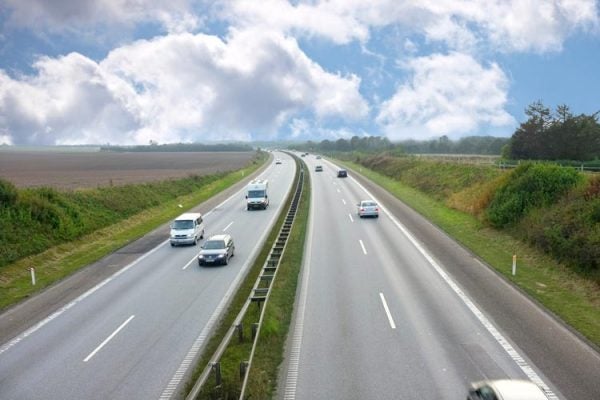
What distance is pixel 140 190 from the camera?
175 feet

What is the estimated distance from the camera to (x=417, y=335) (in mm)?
16969

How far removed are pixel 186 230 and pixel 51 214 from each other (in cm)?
991

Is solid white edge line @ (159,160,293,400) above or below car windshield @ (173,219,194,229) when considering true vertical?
below

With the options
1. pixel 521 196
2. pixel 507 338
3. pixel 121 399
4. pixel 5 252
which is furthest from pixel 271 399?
pixel 521 196

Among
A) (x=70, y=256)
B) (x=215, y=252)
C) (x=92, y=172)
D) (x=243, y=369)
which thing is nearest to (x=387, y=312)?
(x=243, y=369)

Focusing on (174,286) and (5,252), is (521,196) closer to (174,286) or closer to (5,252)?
(174,286)

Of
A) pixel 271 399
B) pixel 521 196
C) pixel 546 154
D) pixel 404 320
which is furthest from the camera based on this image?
pixel 546 154

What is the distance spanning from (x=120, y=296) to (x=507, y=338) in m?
15.8

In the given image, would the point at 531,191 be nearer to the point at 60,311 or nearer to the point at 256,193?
the point at 256,193

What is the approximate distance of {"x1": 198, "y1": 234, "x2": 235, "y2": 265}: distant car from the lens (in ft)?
89.7

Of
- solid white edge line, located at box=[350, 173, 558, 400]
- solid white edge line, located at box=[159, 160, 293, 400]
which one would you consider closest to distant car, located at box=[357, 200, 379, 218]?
solid white edge line, located at box=[350, 173, 558, 400]

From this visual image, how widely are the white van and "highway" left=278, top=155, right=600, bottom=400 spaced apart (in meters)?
8.93

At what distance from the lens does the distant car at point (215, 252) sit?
27.3 m

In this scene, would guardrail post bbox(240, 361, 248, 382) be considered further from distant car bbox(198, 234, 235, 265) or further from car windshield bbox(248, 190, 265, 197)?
car windshield bbox(248, 190, 265, 197)
